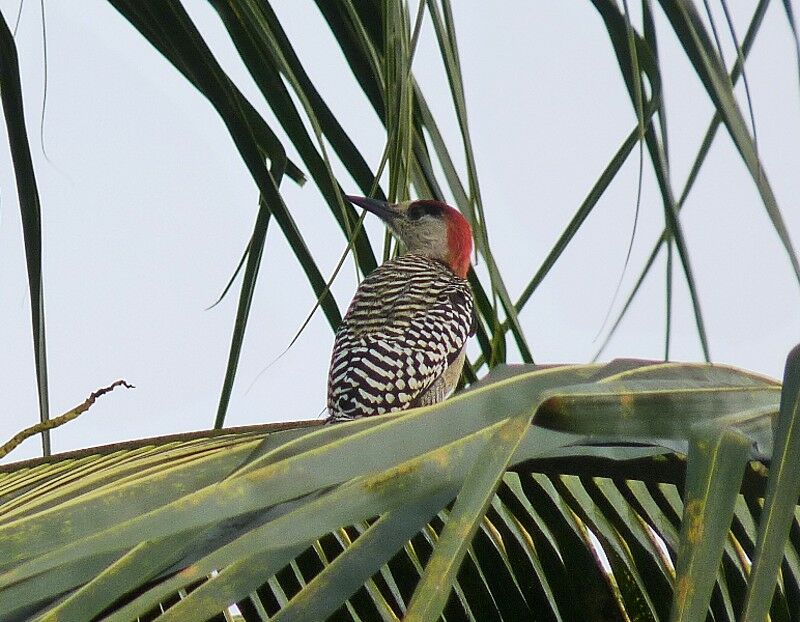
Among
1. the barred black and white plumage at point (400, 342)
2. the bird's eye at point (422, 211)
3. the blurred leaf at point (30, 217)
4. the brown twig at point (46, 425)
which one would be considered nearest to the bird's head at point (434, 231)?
the bird's eye at point (422, 211)

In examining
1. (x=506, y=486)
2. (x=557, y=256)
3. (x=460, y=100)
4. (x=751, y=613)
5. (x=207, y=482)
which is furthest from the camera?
(x=557, y=256)

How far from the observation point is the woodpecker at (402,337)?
3.79 m

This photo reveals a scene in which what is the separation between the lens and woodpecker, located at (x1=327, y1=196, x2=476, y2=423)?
3.79 meters

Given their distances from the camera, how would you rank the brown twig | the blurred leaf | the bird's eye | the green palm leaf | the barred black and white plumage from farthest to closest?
the bird's eye → the barred black and white plumage → the blurred leaf → the brown twig → the green palm leaf

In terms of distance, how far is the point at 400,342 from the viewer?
4.03 m

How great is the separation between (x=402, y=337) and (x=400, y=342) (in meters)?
0.05

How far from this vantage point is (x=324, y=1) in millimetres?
1947

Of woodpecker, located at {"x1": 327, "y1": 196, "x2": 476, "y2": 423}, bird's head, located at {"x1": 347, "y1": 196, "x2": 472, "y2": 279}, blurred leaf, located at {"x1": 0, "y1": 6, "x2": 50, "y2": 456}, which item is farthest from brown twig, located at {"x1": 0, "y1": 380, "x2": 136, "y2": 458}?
bird's head, located at {"x1": 347, "y1": 196, "x2": 472, "y2": 279}

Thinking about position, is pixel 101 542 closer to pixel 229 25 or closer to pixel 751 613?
pixel 751 613

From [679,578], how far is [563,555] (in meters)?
0.98

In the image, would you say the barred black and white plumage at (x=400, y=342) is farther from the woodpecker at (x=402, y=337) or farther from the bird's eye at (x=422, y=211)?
the bird's eye at (x=422, y=211)

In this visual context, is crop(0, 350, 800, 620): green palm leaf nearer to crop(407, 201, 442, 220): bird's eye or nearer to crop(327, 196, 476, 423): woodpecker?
crop(327, 196, 476, 423): woodpecker

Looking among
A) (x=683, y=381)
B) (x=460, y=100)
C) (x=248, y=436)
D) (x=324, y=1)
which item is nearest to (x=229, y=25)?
(x=324, y=1)

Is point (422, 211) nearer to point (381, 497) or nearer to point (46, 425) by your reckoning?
point (46, 425)
